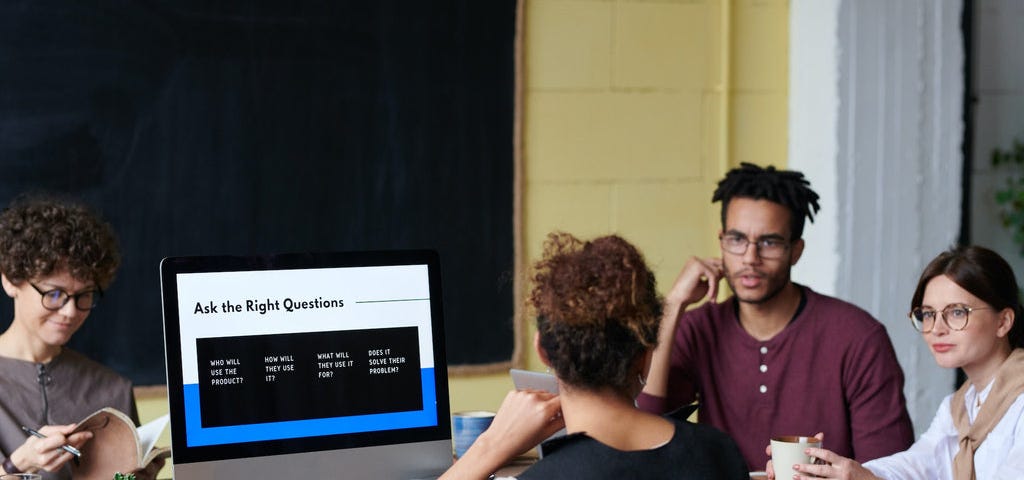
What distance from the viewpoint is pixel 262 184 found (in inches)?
128

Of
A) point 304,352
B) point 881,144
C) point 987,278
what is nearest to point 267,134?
point 304,352

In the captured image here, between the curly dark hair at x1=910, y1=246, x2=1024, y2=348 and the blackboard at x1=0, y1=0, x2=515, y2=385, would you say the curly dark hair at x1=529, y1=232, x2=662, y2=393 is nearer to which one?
the curly dark hair at x1=910, y1=246, x2=1024, y2=348

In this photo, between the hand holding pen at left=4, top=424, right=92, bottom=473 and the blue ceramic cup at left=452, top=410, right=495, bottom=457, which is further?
the blue ceramic cup at left=452, top=410, right=495, bottom=457

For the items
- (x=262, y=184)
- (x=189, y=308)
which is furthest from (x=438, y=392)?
(x=262, y=184)

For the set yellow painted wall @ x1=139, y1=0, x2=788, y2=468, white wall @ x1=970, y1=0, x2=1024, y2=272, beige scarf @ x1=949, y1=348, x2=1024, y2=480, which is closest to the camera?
beige scarf @ x1=949, y1=348, x2=1024, y2=480

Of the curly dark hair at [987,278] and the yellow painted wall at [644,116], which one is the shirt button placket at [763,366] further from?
the yellow painted wall at [644,116]

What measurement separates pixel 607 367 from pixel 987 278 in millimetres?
909

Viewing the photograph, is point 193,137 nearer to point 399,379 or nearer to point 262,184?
point 262,184

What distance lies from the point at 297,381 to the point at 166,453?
31 cm

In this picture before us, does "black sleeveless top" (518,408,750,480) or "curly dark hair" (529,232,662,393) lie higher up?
"curly dark hair" (529,232,662,393)

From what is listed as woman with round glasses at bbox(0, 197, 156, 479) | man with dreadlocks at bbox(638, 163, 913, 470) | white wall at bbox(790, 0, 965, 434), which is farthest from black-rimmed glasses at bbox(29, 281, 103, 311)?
white wall at bbox(790, 0, 965, 434)

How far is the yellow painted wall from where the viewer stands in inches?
137

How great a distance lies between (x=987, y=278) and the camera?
2125mm

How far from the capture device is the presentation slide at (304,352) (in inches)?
70.7
